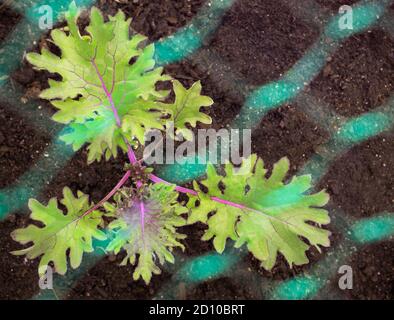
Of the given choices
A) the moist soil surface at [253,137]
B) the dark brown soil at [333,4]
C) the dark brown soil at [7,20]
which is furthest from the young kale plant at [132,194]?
the dark brown soil at [333,4]

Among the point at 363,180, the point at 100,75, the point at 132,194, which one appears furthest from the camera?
the point at 363,180

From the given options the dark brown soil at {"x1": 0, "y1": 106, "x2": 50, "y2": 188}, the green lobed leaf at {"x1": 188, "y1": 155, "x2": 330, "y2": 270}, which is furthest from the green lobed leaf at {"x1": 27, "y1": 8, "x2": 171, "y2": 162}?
the dark brown soil at {"x1": 0, "y1": 106, "x2": 50, "y2": 188}

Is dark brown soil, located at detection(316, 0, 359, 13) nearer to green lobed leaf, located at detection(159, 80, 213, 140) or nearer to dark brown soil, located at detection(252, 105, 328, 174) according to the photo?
dark brown soil, located at detection(252, 105, 328, 174)

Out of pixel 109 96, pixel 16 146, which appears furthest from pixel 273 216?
pixel 16 146

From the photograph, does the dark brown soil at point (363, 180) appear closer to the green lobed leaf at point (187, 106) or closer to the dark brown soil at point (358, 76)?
the dark brown soil at point (358, 76)

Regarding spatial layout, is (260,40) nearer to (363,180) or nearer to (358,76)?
(358,76)

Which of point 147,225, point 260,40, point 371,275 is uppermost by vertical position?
point 260,40

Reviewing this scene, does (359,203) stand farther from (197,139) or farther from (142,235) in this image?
(142,235)

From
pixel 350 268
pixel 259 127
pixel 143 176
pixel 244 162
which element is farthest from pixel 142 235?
pixel 350 268
